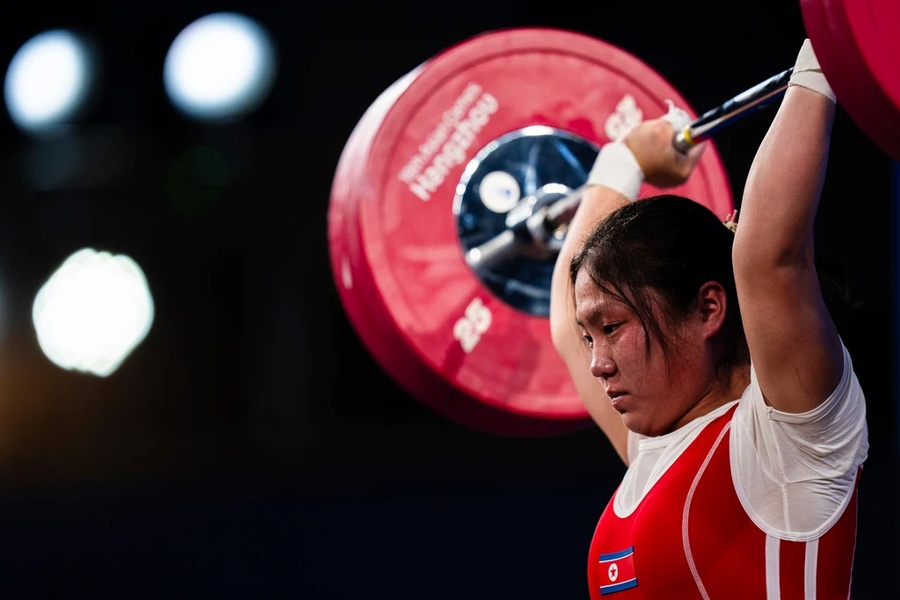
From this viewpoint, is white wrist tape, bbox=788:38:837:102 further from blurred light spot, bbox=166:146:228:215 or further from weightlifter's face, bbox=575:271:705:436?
blurred light spot, bbox=166:146:228:215

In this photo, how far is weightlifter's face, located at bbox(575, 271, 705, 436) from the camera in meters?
1.42

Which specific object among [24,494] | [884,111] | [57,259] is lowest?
[24,494]

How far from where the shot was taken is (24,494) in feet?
15.6

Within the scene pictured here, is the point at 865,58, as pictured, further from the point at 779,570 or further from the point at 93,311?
the point at 93,311

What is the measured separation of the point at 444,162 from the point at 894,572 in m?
3.14

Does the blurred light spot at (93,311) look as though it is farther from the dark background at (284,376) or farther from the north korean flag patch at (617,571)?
the north korean flag patch at (617,571)

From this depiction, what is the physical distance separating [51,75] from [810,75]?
5.07m

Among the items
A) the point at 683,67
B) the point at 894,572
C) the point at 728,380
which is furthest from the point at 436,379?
the point at 683,67

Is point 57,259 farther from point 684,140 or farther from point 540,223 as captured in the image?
point 684,140

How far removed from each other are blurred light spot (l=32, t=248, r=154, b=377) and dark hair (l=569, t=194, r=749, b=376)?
481 centimetres

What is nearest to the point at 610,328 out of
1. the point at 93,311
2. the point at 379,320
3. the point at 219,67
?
the point at 379,320

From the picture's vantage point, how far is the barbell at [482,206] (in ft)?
7.47

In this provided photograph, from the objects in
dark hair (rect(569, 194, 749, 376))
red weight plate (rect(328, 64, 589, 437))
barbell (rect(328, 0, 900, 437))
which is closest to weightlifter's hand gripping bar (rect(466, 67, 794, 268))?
barbell (rect(328, 0, 900, 437))

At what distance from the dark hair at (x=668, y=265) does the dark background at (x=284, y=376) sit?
11.0 feet
